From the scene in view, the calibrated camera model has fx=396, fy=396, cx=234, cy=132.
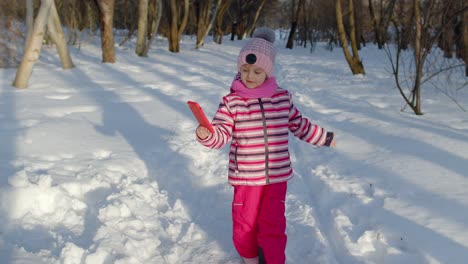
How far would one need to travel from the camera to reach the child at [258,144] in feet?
7.10

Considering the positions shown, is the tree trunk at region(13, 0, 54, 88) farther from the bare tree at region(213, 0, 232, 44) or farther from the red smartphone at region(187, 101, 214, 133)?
the bare tree at region(213, 0, 232, 44)

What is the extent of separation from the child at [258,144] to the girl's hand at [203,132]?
0.28 ft

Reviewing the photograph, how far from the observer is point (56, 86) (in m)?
6.92

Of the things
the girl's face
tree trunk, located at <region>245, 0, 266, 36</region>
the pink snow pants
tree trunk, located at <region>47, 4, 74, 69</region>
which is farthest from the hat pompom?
tree trunk, located at <region>245, 0, 266, 36</region>

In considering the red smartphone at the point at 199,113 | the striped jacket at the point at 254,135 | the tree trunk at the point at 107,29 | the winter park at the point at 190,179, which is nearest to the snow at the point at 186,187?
the winter park at the point at 190,179

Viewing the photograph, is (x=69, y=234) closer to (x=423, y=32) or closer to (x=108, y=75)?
(x=423, y=32)

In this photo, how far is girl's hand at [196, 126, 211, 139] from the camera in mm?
2006

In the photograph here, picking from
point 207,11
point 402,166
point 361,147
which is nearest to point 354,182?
point 402,166

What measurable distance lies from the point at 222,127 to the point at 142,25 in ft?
37.0

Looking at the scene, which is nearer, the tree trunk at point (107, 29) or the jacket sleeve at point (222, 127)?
the jacket sleeve at point (222, 127)

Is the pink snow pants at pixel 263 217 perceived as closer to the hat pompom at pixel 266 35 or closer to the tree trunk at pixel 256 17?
the hat pompom at pixel 266 35

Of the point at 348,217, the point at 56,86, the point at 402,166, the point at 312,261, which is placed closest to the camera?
the point at 312,261

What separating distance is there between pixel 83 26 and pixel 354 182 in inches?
715

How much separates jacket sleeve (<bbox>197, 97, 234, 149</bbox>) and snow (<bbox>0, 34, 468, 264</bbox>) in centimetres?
82
